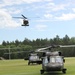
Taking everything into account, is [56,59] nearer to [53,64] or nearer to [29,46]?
[53,64]

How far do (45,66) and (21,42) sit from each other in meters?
147

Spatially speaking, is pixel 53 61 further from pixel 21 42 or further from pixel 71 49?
pixel 21 42

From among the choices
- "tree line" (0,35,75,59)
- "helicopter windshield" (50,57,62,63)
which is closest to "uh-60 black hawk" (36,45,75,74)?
"helicopter windshield" (50,57,62,63)

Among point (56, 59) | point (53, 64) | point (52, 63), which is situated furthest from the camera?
point (56, 59)

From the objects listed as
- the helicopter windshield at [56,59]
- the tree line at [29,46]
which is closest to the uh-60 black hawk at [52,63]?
the helicopter windshield at [56,59]

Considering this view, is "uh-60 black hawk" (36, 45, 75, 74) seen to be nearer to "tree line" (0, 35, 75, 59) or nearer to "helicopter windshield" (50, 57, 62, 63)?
"helicopter windshield" (50, 57, 62, 63)

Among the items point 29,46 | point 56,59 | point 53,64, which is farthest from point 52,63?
point 29,46

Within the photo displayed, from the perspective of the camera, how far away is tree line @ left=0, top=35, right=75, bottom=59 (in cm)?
11919

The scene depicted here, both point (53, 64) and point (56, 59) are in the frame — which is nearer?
point (53, 64)

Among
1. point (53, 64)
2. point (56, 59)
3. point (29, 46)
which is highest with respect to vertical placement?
point (29, 46)

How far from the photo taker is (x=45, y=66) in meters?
25.4

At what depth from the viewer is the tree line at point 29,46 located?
119194mm

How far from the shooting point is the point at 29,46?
14250cm

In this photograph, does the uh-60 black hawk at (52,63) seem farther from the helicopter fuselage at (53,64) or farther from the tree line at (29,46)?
the tree line at (29,46)
